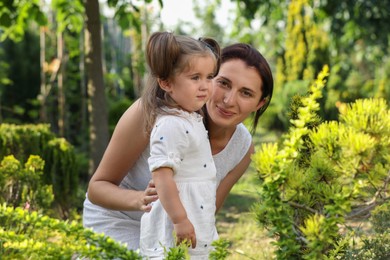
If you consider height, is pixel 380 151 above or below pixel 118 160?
above

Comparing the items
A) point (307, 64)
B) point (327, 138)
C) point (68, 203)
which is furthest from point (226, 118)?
point (307, 64)

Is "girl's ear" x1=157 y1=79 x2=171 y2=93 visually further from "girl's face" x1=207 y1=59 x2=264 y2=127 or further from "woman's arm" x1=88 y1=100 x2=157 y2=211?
"girl's face" x1=207 y1=59 x2=264 y2=127

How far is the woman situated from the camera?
227 cm

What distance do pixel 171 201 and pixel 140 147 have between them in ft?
1.61

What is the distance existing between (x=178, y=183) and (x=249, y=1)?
5452 millimetres

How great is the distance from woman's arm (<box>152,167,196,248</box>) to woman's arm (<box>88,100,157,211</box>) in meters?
0.35

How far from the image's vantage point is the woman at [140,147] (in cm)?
227

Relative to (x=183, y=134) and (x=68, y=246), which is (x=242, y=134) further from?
(x=68, y=246)

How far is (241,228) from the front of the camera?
4.86 meters

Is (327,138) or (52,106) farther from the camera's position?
(52,106)

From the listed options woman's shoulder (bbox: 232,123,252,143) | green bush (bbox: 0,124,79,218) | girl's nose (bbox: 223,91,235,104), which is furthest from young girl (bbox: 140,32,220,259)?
green bush (bbox: 0,124,79,218)

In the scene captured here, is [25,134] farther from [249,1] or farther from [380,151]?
Answer: [380,151]

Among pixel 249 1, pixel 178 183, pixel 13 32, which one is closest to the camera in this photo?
pixel 178 183

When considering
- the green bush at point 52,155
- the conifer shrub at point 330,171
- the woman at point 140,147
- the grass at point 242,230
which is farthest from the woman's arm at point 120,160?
the green bush at point 52,155
